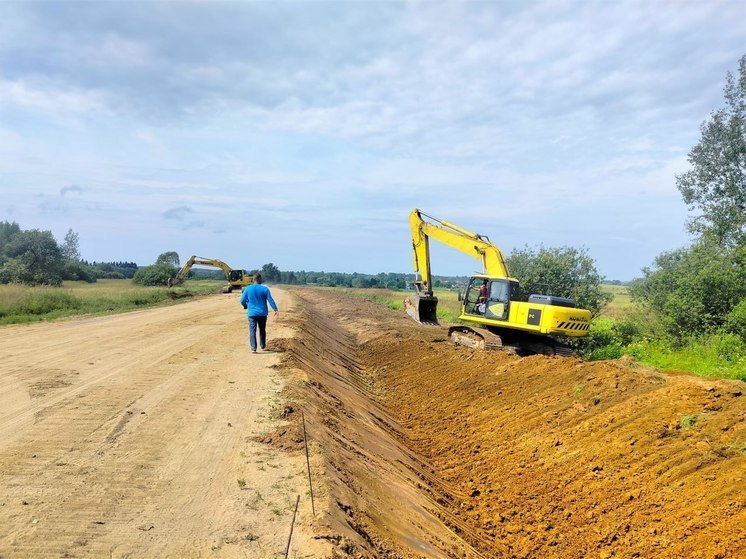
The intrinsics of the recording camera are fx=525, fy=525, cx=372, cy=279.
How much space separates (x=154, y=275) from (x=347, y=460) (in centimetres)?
5680

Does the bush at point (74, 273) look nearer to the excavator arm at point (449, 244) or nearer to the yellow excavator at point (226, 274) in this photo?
the yellow excavator at point (226, 274)

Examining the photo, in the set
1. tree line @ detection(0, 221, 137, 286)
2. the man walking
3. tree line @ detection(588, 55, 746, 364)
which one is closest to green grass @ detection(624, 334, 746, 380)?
tree line @ detection(588, 55, 746, 364)

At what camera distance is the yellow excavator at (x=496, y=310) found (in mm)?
15031

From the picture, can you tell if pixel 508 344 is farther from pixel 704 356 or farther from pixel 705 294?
pixel 705 294

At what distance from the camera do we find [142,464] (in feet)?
16.8

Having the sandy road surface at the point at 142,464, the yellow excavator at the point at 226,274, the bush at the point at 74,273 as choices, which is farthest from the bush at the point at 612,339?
the bush at the point at 74,273

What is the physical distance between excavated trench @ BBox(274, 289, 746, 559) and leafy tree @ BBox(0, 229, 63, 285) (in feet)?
162

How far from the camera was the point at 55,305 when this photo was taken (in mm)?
24141

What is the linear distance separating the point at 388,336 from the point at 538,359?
9.42 meters

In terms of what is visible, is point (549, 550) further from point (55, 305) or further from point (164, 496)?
point (55, 305)

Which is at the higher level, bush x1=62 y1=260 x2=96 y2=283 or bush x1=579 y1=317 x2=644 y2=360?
bush x1=62 y1=260 x2=96 y2=283

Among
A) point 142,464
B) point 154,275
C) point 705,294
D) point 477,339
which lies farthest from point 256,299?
point 154,275

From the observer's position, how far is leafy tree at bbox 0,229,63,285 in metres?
50.9

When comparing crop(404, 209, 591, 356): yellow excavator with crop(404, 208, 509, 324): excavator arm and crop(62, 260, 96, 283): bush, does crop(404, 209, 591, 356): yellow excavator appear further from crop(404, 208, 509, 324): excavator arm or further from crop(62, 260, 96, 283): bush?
crop(62, 260, 96, 283): bush
